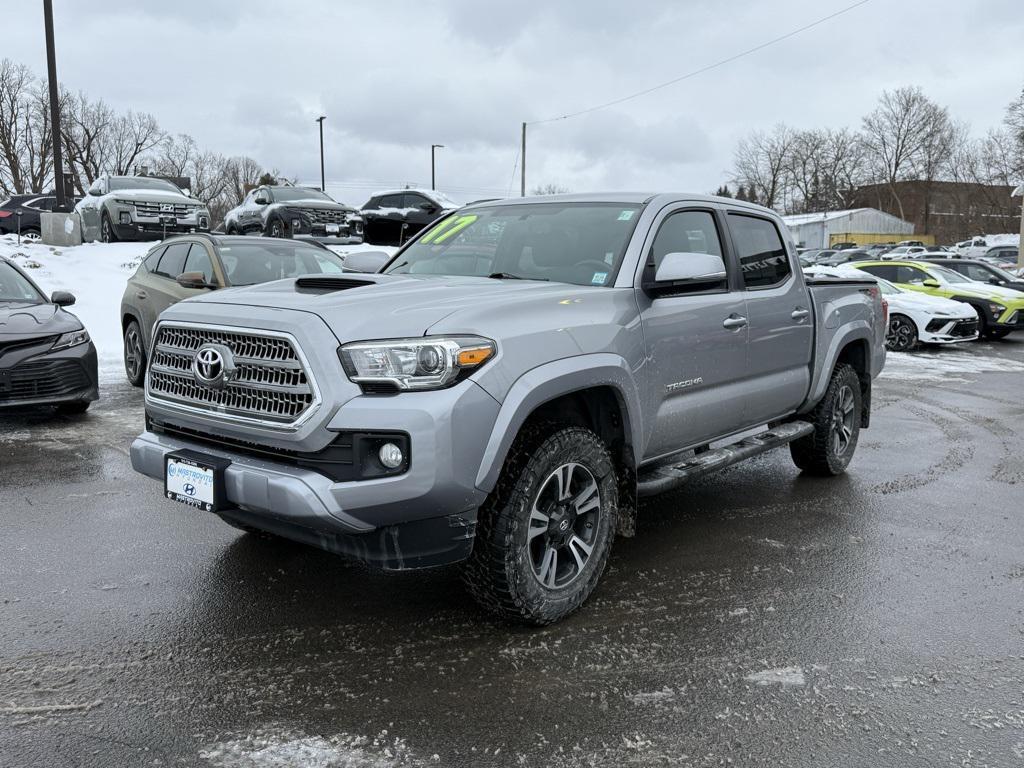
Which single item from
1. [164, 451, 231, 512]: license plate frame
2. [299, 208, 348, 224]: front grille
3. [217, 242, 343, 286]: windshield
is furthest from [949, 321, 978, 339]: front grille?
[164, 451, 231, 512]: license plate frame

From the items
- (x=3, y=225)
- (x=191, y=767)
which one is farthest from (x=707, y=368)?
(x=3, y=225)

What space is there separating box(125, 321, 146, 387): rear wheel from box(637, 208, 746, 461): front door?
721cm

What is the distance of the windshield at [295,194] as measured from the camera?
19.9 meters

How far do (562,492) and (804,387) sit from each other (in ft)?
8.54

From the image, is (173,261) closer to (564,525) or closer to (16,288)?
(16,288)

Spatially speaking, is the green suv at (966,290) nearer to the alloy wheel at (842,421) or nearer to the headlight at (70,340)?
the alloy wheel at (842,421)

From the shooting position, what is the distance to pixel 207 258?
363 inches

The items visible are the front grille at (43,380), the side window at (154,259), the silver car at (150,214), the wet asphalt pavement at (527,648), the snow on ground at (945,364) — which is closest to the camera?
the wet asphalt pavement at (527,648)

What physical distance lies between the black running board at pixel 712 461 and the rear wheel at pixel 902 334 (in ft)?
36.6

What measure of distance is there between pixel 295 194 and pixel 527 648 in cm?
1854

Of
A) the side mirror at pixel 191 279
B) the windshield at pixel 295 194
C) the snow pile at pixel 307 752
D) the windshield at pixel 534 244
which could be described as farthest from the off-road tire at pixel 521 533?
the windshield at pixel 295 194

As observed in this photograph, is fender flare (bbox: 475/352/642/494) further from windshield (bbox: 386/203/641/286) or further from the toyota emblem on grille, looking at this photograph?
the toyota emblem on grille

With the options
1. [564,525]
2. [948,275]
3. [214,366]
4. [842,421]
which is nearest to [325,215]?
[948,275]

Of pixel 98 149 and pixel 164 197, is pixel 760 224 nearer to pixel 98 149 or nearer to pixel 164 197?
pixel 164 197
